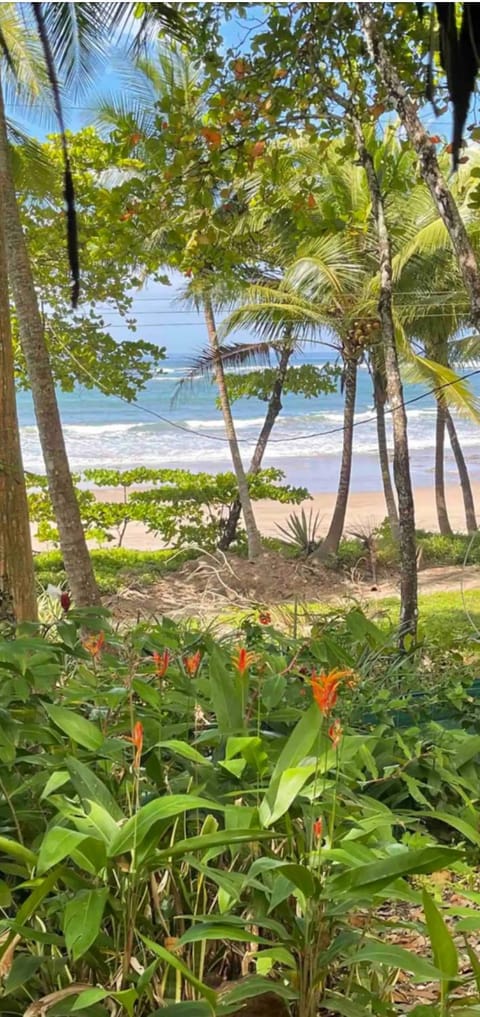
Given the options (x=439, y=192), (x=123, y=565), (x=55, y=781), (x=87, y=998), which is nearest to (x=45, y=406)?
(x=439, y=192)

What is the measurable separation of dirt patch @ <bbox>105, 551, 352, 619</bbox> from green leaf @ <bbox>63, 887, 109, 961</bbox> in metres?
2.45

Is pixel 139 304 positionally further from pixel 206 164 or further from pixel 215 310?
pixel 206 164

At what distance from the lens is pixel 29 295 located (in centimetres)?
182

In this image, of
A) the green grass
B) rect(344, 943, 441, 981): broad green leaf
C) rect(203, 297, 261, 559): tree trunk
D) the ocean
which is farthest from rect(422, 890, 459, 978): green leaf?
the ocean

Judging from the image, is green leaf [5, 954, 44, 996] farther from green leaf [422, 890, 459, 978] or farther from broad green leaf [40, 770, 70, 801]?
green leaf [422, 890, 459, 978]

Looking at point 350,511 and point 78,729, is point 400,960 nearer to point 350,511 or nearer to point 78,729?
point 78,729

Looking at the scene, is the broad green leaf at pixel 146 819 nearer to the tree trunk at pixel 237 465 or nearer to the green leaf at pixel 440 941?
the green leaf at pixel 440 941

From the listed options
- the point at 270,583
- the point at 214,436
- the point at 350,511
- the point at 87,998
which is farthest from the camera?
Answer: the point at 214,436

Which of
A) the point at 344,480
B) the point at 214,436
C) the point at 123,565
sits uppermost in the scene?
the point at 214,436

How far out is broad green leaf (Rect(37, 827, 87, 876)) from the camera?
13.9 inches

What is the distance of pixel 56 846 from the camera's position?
14.3 inches

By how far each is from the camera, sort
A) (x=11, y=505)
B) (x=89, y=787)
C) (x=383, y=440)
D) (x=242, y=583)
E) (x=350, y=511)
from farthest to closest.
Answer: (x=350, y=511), (x=383, y=440), (x=242, y=583), (x=11, y=505), (x=89, y=787)

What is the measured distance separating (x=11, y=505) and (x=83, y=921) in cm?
107

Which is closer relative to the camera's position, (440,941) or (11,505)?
(440,941)
